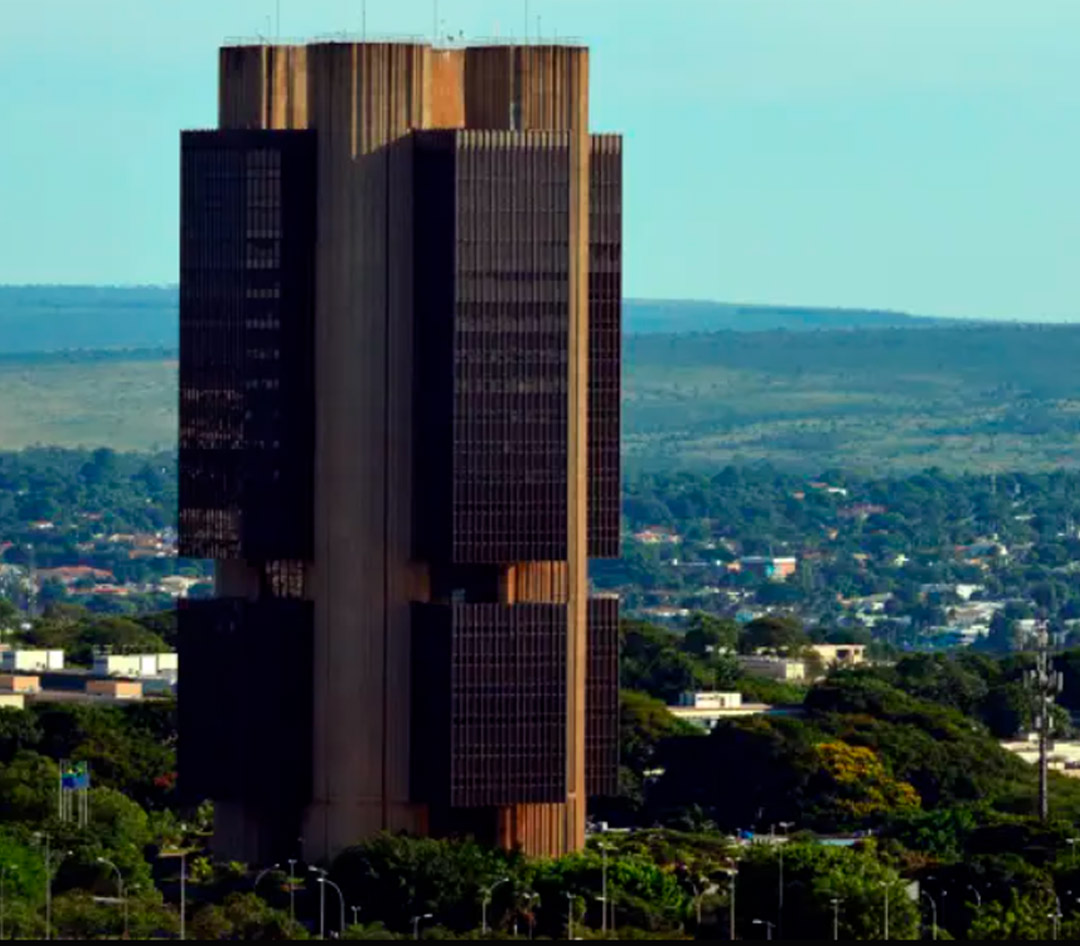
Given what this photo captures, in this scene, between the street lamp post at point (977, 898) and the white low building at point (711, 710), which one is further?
the white low building at point (711, 710)

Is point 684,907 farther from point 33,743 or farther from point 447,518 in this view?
point 33,743

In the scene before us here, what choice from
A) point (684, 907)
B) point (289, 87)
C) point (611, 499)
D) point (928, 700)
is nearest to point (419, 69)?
point (289, 87)

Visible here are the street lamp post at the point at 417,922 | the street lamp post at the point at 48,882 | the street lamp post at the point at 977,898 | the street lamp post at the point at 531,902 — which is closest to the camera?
the street lamp post at the point at 48,882

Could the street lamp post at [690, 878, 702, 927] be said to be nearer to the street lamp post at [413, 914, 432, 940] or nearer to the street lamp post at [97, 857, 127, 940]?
the street lamp post at [413, 914, 432, 940]

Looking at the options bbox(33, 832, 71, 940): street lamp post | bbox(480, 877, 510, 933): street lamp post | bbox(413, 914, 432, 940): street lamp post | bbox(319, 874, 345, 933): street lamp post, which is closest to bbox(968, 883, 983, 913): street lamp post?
bbox(480, 877, 510, 933): street lamp post

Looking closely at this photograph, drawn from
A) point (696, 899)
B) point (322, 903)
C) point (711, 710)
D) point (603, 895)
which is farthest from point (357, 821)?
point (711, 710)

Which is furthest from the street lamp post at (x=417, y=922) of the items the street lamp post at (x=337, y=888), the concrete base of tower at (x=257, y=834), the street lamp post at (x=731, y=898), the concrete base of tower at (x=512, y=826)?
the concrete base of tower at (x=257, y=834)

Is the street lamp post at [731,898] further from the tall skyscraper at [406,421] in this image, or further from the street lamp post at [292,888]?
the street lamp post at [292,888]

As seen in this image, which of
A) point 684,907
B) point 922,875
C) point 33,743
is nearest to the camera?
point 684,907
